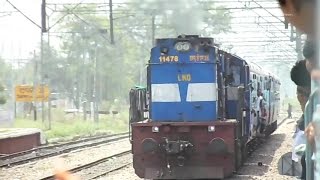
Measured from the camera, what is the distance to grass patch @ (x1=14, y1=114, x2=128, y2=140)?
32.1 meters

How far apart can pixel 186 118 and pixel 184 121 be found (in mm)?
110

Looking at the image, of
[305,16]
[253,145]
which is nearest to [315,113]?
[305,16]

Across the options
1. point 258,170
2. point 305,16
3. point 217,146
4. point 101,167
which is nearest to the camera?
point 305,16

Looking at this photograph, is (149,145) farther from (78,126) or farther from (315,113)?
(78,126)

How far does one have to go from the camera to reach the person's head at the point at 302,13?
2.18m

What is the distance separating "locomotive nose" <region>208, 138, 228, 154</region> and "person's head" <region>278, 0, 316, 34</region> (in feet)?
28.0

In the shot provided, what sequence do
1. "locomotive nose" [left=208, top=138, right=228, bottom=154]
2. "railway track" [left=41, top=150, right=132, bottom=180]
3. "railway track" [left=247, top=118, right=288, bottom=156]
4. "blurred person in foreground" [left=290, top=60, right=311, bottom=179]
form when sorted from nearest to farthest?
"blurred person in foreground" [left=290, top=60, right=311, bottom=179], "locomotive nose" [left=208, top=138, right=228, bottom=154], "railway track" [left=41, top=150, right=132, bottom=180], "railway track" [left=247, top=118, right=288, bottom=156]

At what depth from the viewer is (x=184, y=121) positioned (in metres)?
11.4

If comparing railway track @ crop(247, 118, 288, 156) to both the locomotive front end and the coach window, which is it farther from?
the locomotive front end

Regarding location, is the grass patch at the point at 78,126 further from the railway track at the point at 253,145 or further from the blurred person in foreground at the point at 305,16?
the blurred person in foreground at the point at 305,16

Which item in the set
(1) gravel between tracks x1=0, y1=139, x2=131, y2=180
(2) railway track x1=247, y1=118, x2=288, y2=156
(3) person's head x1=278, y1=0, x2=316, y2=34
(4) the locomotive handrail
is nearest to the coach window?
(2) railway track x1=247, y1=118, x2=288, y2=156

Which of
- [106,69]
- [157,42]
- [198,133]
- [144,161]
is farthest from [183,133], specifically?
[106,69]

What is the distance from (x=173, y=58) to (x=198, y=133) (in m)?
1.54

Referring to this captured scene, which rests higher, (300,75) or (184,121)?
(300,75)
